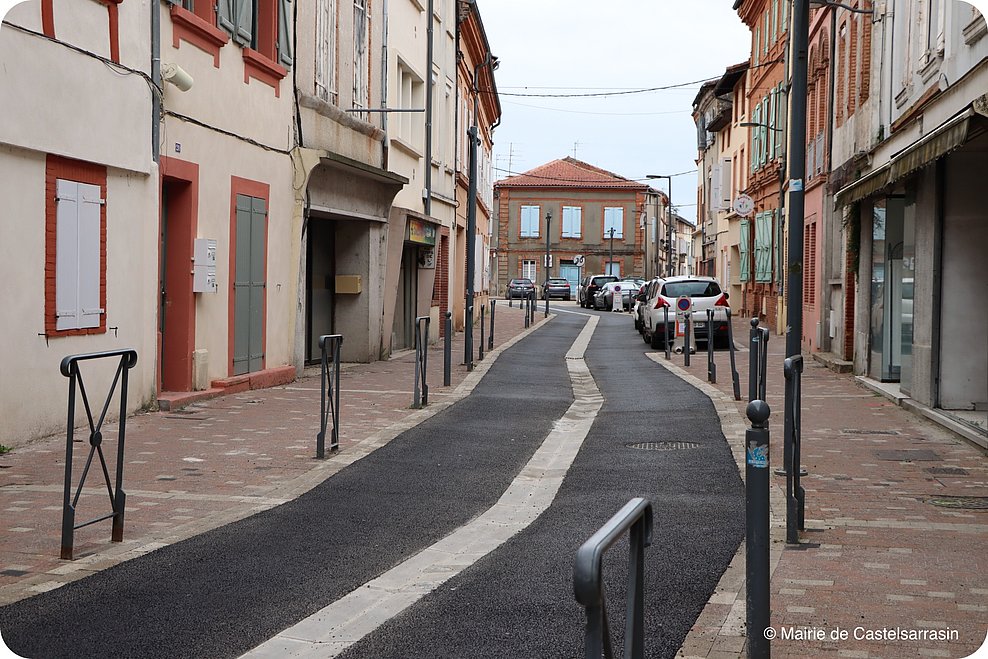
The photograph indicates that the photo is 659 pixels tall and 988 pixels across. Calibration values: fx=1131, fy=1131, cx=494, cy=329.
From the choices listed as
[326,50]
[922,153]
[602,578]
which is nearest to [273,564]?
[602,578]

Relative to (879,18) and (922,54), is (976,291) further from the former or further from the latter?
(879,18)

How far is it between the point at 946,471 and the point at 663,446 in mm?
2556

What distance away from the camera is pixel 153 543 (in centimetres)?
640

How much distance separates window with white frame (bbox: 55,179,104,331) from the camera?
33.4ft

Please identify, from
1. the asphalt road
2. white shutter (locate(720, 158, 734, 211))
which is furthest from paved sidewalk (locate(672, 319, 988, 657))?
white shutter (locate(720, 158, 734, 211))

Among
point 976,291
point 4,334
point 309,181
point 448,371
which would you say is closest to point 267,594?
point 4,334

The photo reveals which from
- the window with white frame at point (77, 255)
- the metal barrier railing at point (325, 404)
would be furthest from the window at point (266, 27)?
the metal barrier railing at point (325, 404)

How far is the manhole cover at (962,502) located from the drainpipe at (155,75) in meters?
8.35

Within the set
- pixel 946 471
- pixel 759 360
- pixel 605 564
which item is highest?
pixel 759 360

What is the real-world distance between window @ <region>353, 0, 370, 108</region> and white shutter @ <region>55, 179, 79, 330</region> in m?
9.48

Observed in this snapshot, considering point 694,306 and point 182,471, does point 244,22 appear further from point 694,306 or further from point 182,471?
point 694,306

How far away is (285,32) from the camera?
1558cm

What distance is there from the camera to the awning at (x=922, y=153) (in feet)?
29.0

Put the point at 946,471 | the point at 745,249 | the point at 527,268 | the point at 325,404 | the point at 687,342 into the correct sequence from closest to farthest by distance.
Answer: the point at 946,471, the point at 325,404, the point at 687,342, the point at 745,249, the point at 527,268
